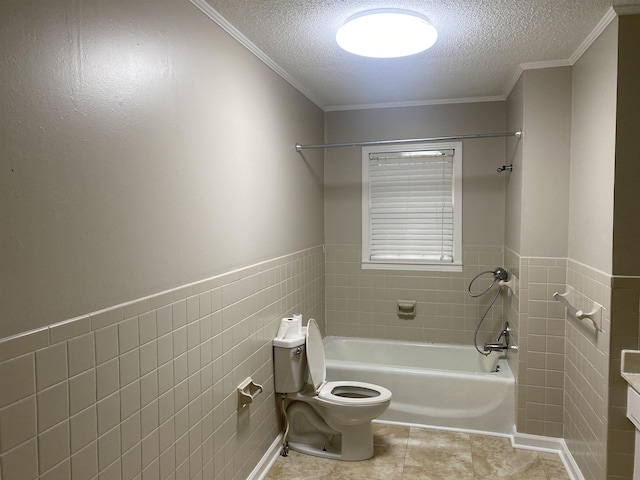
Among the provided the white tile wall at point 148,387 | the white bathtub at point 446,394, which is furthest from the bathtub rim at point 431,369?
the white tile wall at point 148,387

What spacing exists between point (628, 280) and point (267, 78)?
2.18 m

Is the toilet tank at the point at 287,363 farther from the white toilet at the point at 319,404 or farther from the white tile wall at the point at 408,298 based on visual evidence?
the white tile wall at the point at 408,298

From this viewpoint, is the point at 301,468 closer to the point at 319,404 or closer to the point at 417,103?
the point at 319,404

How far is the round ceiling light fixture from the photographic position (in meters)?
2.04

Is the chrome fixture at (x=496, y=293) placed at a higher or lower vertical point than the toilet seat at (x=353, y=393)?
higher

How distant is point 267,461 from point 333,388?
1.94 feet

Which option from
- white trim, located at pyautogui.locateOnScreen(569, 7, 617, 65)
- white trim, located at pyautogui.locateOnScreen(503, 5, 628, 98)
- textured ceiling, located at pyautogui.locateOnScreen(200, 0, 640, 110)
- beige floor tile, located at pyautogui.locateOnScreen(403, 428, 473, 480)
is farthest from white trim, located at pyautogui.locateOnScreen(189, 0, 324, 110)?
beige floor tile, located at pyautogui.locateOnScreen(403, 428, 473, 480)

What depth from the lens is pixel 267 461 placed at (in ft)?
8.89

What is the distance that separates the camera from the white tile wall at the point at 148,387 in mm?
1163

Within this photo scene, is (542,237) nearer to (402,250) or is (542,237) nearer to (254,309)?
(402,250)

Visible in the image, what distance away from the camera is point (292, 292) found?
3.16m

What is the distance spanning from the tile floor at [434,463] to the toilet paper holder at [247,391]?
0.58m

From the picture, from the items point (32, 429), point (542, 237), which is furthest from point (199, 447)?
point (542, 237)

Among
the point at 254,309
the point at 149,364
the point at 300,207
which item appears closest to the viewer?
A: the point at 149,364
